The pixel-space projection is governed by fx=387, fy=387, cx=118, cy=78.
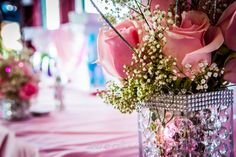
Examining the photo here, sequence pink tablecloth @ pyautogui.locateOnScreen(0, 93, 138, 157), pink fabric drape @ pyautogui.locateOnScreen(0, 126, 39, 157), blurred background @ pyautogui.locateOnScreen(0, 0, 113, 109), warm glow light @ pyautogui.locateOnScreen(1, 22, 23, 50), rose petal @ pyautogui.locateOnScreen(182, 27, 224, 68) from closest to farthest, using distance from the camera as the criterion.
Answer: rose petal @ pyautogui.locateOnScreen(182, 27, 224, 68)
pink tablecloth @ pyautogui.locateOnScreen(0, 93, 138, 157)
pink fabric drape @ pyautogui.locateOnScreen(0, 126, 39, 157)
warm glow light @ pyautogui.locateOnScreen(1, 22, 23, 50)
blurred background @ pyautogui.locateOnScreen(0, 0, 113, 109)

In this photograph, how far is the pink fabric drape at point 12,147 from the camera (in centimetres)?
130

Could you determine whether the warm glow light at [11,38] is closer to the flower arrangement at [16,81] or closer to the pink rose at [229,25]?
the flower arrangement at [16,81]

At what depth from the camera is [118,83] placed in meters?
0.80

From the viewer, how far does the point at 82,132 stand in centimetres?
148

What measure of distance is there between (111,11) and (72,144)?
25.1 inches

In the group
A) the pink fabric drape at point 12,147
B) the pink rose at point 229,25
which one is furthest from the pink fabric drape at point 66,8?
the pink rose at point 229,25

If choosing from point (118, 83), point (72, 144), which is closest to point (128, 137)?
point (72, 144)

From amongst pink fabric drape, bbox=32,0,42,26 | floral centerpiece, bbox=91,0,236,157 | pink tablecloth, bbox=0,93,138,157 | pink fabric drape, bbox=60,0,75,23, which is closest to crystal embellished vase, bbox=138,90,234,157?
floral centerpiece, bbox=91,0,236,157

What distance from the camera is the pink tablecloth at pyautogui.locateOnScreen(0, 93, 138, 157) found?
1.18 meters

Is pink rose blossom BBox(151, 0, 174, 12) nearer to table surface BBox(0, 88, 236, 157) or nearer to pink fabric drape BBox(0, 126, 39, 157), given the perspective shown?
table surface BBox(0, 88, 236, 157)

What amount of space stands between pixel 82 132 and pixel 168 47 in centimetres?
88

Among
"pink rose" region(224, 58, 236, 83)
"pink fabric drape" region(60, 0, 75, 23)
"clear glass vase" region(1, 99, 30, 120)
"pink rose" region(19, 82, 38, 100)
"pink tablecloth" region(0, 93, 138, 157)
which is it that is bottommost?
"pink tablecloth" region(0, 93, 138, 157)

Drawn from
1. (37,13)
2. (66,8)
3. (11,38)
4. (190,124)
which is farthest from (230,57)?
(37,13)

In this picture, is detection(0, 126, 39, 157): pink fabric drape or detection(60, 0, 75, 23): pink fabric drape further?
detection(60, 0, 75, 23): pink fabric drape
